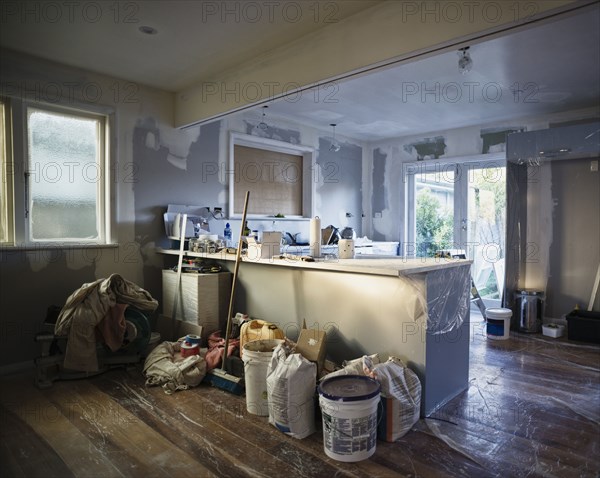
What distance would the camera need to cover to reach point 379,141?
652cm

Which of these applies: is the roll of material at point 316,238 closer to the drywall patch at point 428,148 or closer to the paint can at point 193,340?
the paint can at point 193,340

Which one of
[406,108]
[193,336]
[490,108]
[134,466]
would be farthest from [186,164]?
[490,108]

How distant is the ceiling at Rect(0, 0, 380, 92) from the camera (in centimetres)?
273

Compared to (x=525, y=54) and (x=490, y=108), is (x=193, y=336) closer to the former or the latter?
(x=525, y=54)

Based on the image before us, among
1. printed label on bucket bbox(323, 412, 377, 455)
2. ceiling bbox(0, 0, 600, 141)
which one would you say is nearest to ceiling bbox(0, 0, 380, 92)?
ceiling bbox(0, 0, 600, 141)

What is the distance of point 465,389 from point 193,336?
211 centimetres

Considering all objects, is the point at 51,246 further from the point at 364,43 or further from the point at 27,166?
the point at 364,43

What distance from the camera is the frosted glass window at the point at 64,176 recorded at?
3590 mm

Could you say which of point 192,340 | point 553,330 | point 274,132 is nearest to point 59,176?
point 192,340

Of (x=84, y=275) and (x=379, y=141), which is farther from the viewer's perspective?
(x=379, y=141)

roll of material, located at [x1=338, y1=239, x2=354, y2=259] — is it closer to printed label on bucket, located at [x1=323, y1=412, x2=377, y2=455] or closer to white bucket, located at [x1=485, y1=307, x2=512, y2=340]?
printed label on bucket, located at [x1=323, y1=412, x2=377, y2=455]

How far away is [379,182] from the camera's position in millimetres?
6559

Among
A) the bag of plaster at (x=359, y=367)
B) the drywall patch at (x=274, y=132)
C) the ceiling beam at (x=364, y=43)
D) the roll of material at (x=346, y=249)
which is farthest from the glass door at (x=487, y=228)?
the bag of plaster at (x=359, y=367)

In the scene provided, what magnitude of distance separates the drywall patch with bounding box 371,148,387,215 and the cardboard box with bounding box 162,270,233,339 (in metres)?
3.45
